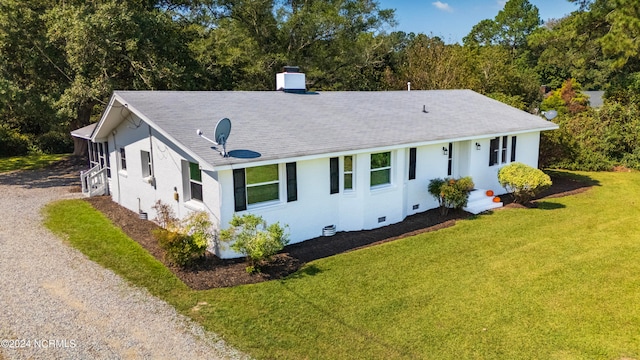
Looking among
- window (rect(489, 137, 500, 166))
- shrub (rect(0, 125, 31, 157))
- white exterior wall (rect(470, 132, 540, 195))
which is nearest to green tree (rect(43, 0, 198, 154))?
shrub (rect(0, 125, 31, 157))

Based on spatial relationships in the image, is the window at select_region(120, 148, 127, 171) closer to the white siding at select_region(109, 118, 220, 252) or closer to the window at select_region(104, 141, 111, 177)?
the white siding at select_region(109, 118, 220, 252)

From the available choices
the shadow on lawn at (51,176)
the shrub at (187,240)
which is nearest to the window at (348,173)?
the shrub at (187,240)

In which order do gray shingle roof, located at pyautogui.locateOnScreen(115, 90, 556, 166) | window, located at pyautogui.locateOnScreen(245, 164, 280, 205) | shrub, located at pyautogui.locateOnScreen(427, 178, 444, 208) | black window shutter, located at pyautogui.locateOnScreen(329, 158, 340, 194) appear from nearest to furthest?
window, located at pyautogui.locateOnScreen(245, 164, 280, 205) → gray shingle roof, located at pyautogui.locateOnScreen(115, 90, 556, 166) → black window shutter, located at pyautogui.locateOnScreen(329, 158, 340, 194) → shrub, located at pyautogui.locateOnScreen(427, 178, 444, 208)

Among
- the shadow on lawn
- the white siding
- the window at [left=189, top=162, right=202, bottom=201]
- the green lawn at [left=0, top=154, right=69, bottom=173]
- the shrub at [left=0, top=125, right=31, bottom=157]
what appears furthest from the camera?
the shrub at [left=0, top=125, right=31, bottom=157]

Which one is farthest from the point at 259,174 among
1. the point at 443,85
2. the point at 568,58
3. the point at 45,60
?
the point at 568,58

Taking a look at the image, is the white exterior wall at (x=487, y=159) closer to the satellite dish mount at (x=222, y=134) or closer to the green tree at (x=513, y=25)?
the satellite dish mount at (x=222, y=134)

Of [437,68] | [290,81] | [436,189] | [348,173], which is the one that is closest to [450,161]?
[436,189]

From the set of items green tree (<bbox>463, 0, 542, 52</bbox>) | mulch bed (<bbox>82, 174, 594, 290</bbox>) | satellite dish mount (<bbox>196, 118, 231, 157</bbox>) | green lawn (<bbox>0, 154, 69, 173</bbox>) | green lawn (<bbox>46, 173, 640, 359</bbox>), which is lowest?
green lawn (<bbox>46, 173, 640, 359</bbox>)
